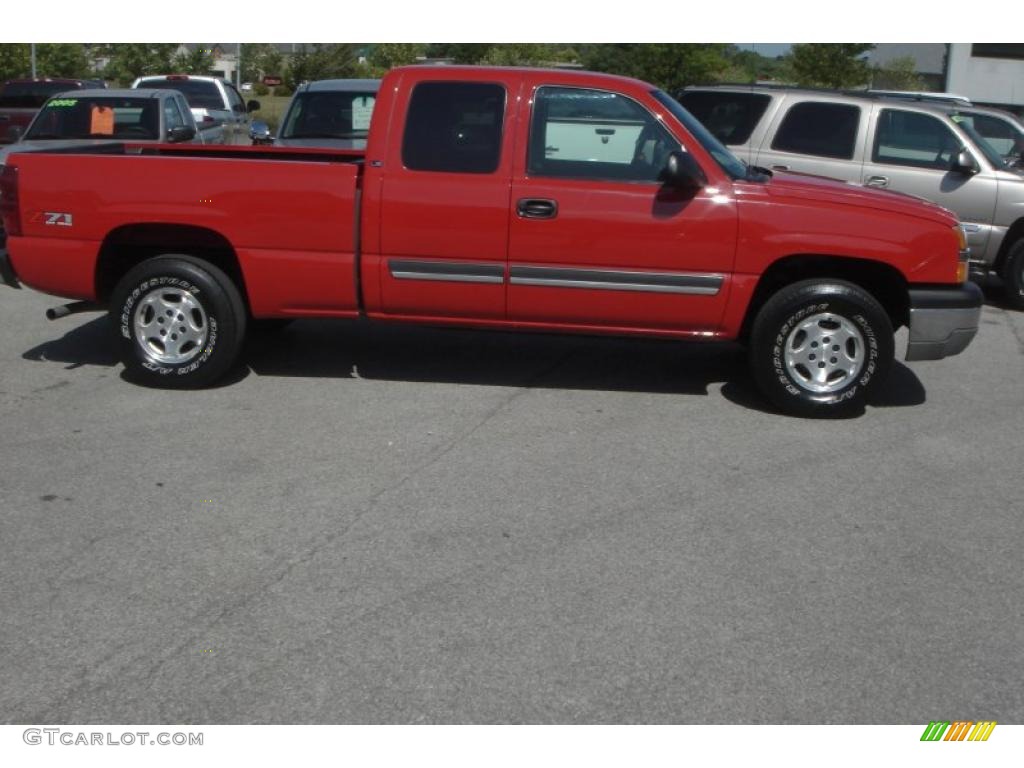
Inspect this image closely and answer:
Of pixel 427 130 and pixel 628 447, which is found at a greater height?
pixel 427 130

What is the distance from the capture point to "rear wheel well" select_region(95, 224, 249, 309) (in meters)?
7.37

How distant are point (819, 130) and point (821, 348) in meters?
4.82

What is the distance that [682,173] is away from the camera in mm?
6852

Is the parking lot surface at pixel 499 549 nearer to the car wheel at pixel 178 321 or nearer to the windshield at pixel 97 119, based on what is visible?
the car wheel at pixel 178 321

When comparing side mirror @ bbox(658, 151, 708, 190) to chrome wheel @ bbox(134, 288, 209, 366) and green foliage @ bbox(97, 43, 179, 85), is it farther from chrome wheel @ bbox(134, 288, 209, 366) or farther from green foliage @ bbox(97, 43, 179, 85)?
green foliage @ bbox(97, 43, 179, 85)

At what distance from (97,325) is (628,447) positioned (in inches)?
181

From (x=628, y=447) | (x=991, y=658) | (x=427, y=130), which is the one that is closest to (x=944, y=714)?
(x=991, y=658)

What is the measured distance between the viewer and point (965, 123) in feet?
39.1

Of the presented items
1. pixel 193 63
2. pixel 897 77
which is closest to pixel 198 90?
pixel 897 77

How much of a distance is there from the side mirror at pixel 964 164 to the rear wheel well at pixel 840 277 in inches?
166

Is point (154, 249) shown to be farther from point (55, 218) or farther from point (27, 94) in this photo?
point (27, 94)

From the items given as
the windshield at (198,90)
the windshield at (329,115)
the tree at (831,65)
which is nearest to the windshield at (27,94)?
the windshield at (198,90)

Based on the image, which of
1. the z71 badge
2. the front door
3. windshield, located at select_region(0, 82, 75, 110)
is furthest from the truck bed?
windshield, located at select_region(0, 82, 75, 110)

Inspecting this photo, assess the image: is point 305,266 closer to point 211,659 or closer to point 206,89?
point 211,659
